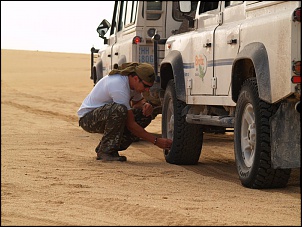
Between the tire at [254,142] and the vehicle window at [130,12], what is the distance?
5401mm

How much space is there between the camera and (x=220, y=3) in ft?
27.0

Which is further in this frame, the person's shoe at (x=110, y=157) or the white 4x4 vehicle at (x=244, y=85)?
the person's shoe at (x=110, y=157)

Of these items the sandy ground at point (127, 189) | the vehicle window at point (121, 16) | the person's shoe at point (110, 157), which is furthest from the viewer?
the vehicle window at point (121, 16)

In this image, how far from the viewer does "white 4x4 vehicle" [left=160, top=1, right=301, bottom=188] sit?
6137 mm

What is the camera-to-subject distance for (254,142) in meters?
6.80

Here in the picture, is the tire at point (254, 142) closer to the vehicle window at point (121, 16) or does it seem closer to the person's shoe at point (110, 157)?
the person's shoe at point (110, 157)

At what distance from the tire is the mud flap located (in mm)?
140

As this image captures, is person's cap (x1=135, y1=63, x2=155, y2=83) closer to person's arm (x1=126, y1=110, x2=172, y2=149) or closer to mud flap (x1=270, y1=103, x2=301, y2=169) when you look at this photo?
person's arm (x1=126, y1=110, x2=172, y2=149)

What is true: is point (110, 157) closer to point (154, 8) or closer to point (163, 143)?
point (163, 143)

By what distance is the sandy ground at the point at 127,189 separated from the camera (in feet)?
17.7

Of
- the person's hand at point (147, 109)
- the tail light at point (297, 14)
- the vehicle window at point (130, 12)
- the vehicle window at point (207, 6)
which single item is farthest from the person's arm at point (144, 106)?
the tail light at point (297, 14)

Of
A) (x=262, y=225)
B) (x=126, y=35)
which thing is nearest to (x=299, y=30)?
(x=262, y=225)

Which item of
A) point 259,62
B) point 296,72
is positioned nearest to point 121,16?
point 259,62

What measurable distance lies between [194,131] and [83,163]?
1.27m
